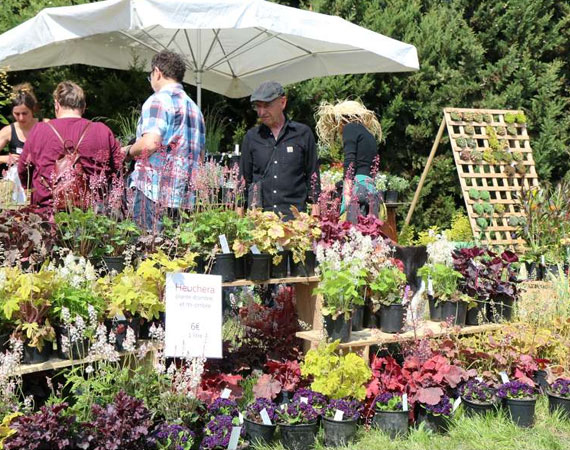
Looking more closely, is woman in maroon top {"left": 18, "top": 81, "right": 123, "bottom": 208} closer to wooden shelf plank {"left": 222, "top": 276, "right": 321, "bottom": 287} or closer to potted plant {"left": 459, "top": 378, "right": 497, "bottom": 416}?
wooden shelf plank {"left": 222, "top": 276, "right": 321, "bottom": 287}

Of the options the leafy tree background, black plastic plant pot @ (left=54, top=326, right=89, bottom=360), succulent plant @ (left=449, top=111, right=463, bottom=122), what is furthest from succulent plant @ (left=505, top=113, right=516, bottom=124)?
black plastic plant pot @ (left=54, top=326, right=89, bottom=360)

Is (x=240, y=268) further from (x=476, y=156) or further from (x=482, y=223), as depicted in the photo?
(x=476, y=156)

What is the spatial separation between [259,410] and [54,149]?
174 cm

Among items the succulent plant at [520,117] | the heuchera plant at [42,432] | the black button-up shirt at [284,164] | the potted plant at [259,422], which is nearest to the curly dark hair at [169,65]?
the black button-up shirt at [284,164]

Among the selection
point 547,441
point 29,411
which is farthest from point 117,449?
point 547,441

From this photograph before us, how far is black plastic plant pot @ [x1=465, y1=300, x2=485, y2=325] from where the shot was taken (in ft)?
13.8

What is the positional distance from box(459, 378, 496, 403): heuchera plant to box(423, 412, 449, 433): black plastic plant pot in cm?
19

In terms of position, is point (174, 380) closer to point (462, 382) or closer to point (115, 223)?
point (115, 223)

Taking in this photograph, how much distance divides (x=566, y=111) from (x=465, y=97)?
4.94 ft

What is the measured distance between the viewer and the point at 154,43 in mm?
6867

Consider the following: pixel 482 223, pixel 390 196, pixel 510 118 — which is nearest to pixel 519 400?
pixel 390 196

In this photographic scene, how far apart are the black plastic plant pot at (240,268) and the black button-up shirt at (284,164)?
0.89 metres

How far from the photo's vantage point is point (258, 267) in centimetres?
369

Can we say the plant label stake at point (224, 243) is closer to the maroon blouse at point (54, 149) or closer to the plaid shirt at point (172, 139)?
the plaid shirt at point (172, 139)
